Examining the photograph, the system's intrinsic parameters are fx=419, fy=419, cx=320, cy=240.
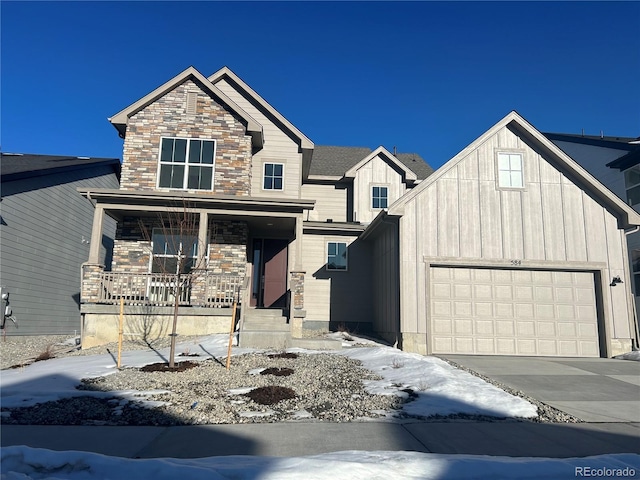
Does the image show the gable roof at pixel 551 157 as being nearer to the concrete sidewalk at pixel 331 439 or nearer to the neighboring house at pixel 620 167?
the neighboring house at pixel 620 167

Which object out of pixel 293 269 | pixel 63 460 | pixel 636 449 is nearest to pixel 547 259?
pixel 293 269

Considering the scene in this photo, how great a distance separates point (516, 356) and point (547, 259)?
2654 mm

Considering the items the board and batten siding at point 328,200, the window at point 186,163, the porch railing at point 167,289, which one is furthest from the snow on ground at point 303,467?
the board and batten siding at point 328,200

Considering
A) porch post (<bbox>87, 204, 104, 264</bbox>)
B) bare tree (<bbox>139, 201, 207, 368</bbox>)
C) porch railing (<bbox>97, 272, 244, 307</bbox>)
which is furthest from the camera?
bare tree (<bbox>139, 201, 207, 368</bbox>)

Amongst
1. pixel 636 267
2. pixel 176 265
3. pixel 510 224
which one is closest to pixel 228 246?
pixel 176 265

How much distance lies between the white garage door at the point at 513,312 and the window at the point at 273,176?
6422mm

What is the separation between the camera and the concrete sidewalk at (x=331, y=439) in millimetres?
3871

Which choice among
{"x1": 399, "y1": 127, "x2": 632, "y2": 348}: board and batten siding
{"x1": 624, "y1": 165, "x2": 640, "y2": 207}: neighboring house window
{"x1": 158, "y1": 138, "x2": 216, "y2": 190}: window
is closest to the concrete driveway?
{"x1": 399, "y1": 127, "x2": 632, "y2": 348}: board and batten siding

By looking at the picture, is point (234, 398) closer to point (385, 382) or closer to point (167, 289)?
point (385, 382)

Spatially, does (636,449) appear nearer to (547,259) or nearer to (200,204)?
(547,259)

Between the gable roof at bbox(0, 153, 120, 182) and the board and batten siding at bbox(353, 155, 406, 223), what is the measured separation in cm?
1014

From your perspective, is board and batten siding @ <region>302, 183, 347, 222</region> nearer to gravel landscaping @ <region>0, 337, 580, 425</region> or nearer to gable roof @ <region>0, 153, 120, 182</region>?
gable roof @ <region>0, 153, 120, 182</region>

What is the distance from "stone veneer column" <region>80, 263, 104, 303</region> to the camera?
35.7ft

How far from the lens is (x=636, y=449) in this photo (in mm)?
4129
